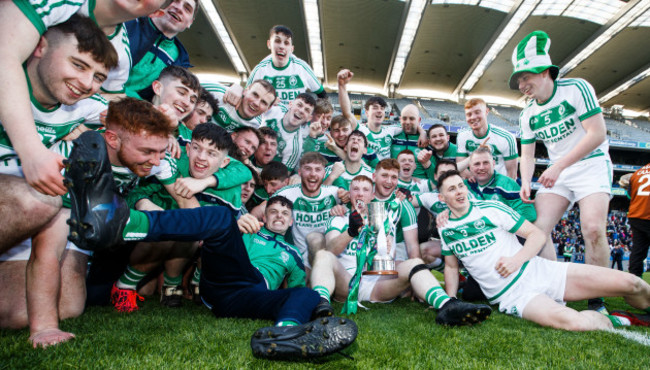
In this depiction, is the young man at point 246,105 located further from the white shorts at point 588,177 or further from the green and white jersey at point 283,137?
the white shorts at point 588,177

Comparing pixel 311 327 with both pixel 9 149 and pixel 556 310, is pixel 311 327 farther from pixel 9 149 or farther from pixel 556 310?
pixel 556 310

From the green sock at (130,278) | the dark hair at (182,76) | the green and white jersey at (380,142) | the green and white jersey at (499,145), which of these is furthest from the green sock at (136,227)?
the green and white jersey at (499,145)

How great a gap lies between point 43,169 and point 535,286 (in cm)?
314

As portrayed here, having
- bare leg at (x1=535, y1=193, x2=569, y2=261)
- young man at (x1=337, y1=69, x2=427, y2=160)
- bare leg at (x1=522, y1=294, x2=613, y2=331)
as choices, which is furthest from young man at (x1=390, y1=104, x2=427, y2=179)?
bare leg at (x1=522, y1=294, x2=613, y2=331)

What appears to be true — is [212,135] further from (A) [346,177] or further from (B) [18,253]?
(A) [346,177]

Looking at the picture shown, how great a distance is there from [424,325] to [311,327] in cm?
116

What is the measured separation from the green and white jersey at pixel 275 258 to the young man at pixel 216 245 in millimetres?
347

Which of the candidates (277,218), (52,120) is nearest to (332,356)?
(277,218)

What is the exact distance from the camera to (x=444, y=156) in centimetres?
570

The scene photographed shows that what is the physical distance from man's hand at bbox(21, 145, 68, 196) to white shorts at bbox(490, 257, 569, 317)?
2976 mm

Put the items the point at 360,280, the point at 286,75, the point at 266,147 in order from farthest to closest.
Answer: the point at 286,75 < the point at 266,147 < the point at 360,280

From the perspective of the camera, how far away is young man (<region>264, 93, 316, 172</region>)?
15.3 feet

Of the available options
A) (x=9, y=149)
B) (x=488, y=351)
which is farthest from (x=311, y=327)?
(x=9, y=149)

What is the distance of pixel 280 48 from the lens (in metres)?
5.27
